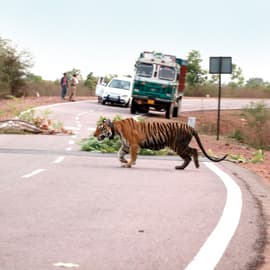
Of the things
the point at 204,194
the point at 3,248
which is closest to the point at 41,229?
the point at 3,248

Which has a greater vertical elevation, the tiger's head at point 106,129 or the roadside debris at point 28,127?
the tiger's head at point 106,129

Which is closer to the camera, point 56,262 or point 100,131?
point 56,262

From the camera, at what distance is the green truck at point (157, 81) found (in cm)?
3981

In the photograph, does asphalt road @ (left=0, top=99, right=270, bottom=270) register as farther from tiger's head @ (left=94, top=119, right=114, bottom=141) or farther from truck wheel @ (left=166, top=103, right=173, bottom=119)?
truck wheel @ (left=166, top=103, right=173, bottom=119)

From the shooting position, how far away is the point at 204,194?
11344 millimetres

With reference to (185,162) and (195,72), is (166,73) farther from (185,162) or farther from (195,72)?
(195,72)

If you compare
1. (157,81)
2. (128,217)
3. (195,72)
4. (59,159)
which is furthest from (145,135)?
(195,72)

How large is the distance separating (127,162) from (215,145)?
9.81m

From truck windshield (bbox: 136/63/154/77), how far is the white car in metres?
9.71

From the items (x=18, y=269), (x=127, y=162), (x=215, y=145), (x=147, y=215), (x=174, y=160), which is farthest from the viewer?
(x=215, y=145)

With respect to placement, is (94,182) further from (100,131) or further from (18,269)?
(18,269)

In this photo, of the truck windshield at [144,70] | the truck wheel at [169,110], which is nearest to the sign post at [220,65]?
the truck windshield at [144,70]

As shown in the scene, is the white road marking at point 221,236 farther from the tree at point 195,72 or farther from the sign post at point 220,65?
the tree at point 195,72

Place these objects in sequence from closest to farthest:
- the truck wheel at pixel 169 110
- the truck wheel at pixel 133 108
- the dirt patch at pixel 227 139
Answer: the dirt patch at pixel 227 139
the truck wheel at pixel 169 110
the truck wheel at pixel 133 108
